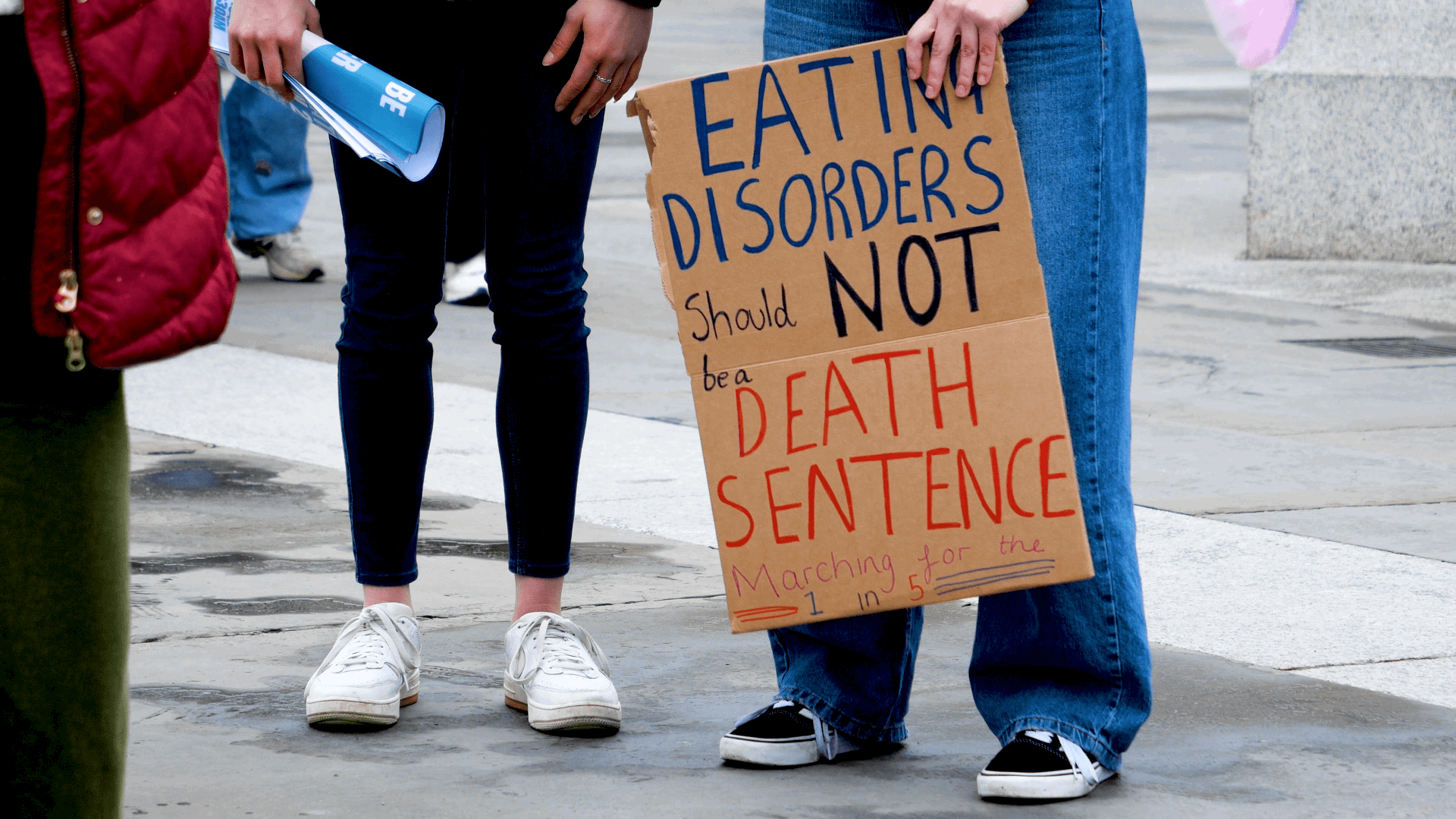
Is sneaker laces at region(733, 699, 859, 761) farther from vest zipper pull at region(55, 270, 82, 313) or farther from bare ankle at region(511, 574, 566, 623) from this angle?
vest zipper pull at region(55, 270, 82, 313)

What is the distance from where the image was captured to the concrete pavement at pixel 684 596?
2645 millimetres

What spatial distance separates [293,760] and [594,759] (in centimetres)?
42

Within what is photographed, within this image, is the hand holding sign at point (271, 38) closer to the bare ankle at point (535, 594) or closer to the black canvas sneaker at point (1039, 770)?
the bare ankle at point (535, 594)

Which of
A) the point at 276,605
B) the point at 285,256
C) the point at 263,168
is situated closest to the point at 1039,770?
the point at 276,605

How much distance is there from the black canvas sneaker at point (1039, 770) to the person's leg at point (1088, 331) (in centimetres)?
2

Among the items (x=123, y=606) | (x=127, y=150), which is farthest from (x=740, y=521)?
(x=127, y=150)

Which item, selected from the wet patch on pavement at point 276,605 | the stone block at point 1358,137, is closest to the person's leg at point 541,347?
the wet patch on pavement at point 276,605

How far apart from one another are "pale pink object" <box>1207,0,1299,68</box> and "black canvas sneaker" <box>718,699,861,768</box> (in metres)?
1.12

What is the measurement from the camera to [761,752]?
2.72 m

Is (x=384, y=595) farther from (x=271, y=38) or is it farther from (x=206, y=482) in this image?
(x=206, y=482)

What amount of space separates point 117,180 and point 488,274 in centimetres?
122

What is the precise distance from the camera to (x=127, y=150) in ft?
5.73

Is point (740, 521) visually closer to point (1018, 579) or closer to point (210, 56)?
point (1018, 579)

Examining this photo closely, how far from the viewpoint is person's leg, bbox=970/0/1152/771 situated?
2.57 m
